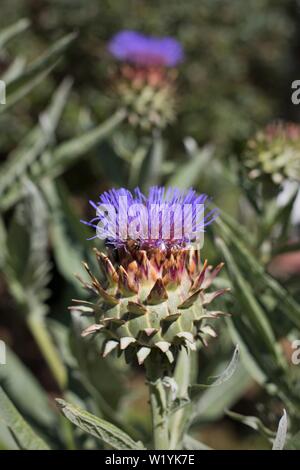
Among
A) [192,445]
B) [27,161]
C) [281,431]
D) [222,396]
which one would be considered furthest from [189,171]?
[281,431]

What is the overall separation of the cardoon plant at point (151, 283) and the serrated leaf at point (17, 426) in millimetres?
145

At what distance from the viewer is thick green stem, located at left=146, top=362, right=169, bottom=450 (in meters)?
0.84

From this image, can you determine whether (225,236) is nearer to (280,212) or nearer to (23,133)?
(280,212)

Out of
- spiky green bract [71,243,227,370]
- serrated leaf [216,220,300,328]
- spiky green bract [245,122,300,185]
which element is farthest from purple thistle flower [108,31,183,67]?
spiky green bract [71,243,227,370]

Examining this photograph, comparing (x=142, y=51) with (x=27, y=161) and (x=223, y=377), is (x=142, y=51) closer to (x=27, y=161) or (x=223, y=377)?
(x=27, y=161)

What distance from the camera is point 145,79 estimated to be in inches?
59.7

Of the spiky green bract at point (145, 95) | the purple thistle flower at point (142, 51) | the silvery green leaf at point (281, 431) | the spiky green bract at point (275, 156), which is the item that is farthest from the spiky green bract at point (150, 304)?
the purple thistle flower at point (142, 51)

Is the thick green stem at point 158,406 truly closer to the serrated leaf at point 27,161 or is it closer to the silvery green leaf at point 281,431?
the silvery green leaf at point 281,431

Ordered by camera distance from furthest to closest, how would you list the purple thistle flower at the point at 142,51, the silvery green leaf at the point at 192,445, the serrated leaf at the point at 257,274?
the purple thistle flower at the point at 142,51
the serrated leaf at the point at 257,274
the silvery green leaf at the point at 192,445

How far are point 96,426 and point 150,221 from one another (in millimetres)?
246

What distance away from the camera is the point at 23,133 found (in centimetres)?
252

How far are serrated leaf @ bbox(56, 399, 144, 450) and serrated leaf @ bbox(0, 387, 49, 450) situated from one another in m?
0.10

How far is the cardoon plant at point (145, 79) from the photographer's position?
1489 millimetres
